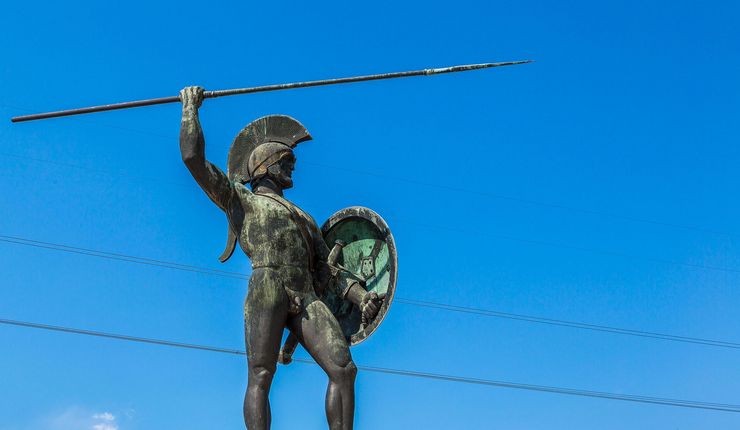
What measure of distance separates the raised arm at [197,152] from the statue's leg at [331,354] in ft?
4.96

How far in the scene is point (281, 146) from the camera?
Result: 1341cm

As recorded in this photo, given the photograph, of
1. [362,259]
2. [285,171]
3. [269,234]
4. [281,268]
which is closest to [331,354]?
[281,268]

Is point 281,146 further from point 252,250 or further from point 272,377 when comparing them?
point 272,377

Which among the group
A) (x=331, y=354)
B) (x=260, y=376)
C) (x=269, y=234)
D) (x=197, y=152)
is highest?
(x=197, y=152)

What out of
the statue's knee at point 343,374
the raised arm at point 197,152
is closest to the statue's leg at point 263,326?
the statue's knee at point 343,374

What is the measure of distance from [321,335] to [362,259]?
4.75 ft

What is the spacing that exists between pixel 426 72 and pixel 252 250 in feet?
8.39

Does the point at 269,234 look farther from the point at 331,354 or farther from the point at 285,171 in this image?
the point at 331,354

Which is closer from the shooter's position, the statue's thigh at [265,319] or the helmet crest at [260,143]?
the statue's thigh at [265,319]

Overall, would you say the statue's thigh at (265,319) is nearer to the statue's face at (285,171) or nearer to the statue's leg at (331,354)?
the statue's leg at (331,354)

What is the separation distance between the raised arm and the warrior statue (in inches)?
0.4

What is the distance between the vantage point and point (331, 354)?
40.7 feet

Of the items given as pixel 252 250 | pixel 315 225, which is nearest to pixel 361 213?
pixel 315 225

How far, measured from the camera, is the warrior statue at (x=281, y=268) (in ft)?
40.6
